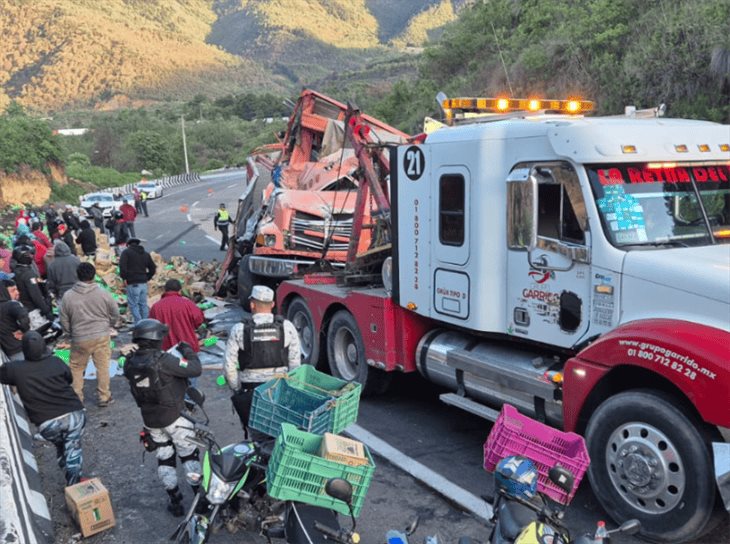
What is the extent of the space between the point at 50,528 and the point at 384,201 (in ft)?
15.5

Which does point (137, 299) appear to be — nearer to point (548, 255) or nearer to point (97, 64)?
point (548, 255)

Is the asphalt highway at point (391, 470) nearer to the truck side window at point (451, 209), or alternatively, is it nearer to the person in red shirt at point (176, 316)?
the person in red shirt at point (176, 316)

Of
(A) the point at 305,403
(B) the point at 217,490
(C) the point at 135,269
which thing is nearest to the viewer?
(B) the point at 217,490

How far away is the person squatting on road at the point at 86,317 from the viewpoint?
787 cm

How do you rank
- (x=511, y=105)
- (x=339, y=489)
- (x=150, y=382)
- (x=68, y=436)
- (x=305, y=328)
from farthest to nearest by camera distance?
1. (x=305, y=328)
2. (x=511, y=105)
3. (x=68, y=436)
4. (x=150, y=382)
5. (x=339, y=489)

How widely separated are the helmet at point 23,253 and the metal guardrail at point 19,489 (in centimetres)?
320

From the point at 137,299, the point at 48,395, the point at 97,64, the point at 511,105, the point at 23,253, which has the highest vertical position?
the point at 97,64

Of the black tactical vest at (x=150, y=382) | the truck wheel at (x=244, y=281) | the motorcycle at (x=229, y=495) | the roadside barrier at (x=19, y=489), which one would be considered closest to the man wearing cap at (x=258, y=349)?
the black tactical vest at (x=150, y=382)

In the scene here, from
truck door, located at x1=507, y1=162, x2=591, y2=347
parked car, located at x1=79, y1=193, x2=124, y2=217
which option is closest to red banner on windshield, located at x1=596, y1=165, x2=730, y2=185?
truck door, located at x1=507, y1=162, x2=591, y2=347

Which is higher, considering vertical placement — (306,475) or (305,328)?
(306,475)

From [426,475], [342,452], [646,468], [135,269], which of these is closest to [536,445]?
[646,468]

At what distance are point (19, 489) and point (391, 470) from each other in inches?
112

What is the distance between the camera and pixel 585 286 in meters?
5.42

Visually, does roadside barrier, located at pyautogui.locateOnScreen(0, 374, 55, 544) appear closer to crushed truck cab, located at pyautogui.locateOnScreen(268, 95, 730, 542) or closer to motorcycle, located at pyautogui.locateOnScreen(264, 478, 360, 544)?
motorcycle, located at pyautogui.locateOnScreen(264, 478, 360, 544)
